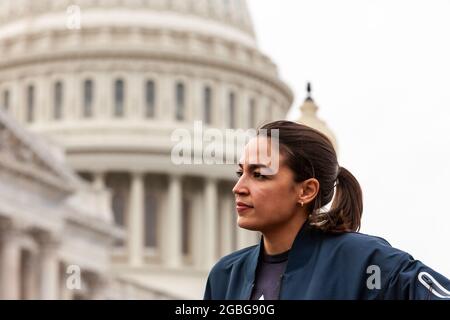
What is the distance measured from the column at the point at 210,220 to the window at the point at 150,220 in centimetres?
406

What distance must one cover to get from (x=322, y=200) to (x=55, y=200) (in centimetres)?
6708

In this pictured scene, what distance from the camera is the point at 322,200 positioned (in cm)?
618

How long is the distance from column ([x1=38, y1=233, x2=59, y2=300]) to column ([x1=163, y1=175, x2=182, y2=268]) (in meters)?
42.0

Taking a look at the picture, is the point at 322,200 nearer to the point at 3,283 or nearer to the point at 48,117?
the point at 3,283

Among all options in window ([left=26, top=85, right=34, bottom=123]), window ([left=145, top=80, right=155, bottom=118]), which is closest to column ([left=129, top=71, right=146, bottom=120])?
window ([left=145, top=80, right=155, bottom=118])

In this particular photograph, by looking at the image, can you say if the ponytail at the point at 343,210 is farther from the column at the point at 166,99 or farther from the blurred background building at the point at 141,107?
the column at the point at 166,99

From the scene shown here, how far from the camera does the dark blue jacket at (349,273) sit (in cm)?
562

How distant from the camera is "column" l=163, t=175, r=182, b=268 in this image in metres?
118

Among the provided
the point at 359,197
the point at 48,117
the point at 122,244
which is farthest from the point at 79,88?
the point at 359,197

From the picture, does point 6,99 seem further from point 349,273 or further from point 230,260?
point 349,273

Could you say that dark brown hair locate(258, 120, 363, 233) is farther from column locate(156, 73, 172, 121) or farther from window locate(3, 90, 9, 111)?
window locate(3, 90, 9, 111)

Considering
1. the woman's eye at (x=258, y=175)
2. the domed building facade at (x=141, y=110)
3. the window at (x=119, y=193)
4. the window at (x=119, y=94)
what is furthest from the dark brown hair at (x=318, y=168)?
the window at (x=119, y=94)

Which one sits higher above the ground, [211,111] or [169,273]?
[211,111]

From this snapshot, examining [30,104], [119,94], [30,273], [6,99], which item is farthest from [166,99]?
[30,273]
